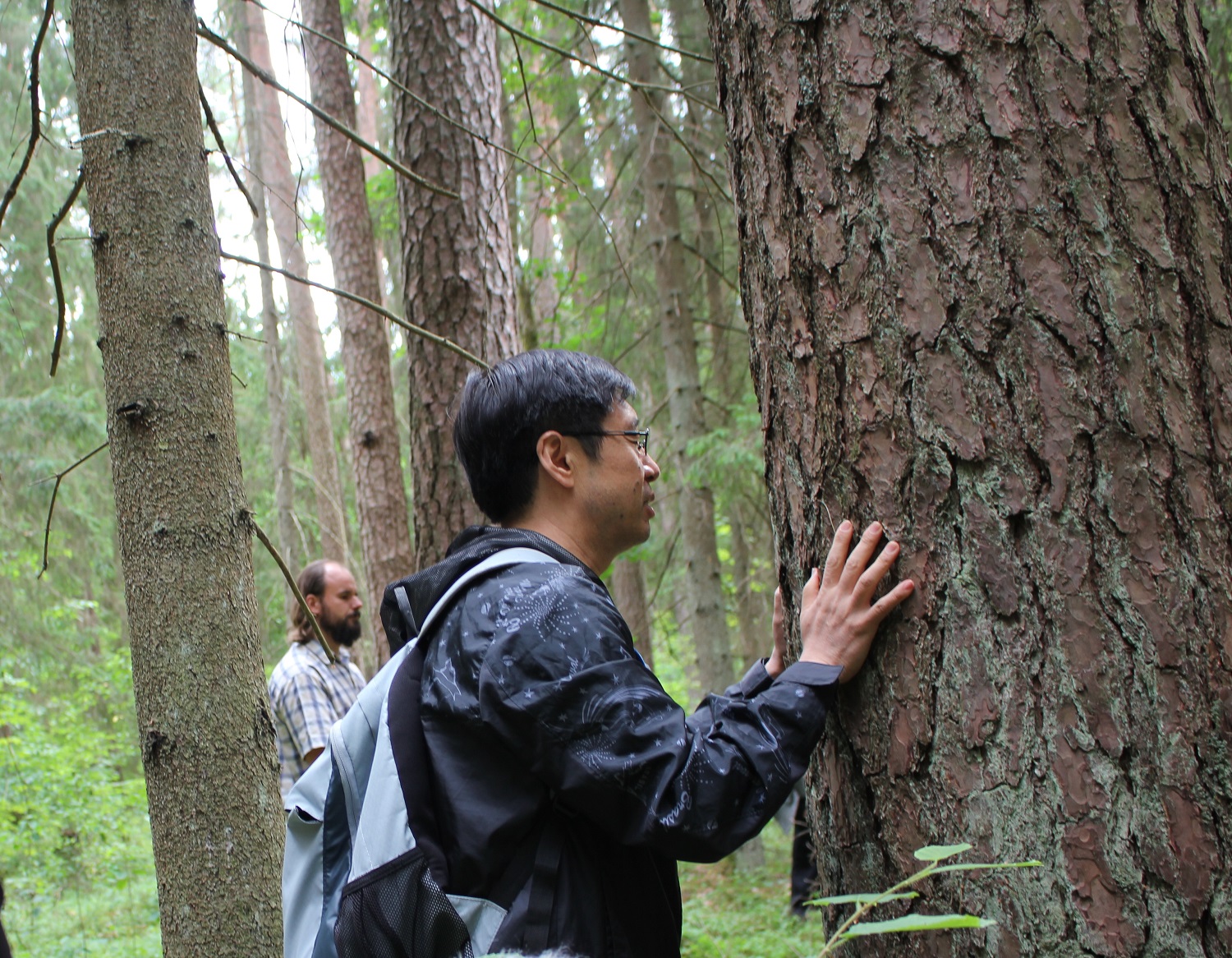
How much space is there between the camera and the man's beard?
5.51 m

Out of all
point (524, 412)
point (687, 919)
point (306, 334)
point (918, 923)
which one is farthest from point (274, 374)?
point (918, 923)

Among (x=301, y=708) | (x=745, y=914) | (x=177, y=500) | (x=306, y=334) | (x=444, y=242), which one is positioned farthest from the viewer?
(x=306, y=334)

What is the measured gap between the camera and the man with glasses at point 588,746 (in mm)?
1450

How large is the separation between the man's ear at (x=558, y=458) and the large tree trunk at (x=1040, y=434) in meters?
0.54

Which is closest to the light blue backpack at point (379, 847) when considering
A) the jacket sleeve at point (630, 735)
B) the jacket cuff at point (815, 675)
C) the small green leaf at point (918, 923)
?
the jacket sleeve at point (630, 735)

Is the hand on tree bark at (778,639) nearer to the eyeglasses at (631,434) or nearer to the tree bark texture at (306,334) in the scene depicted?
the eyeglasses at (631,434)

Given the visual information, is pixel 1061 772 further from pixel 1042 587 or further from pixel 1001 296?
pixel 1001 296

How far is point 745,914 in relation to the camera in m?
7.85

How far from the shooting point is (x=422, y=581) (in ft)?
5.83

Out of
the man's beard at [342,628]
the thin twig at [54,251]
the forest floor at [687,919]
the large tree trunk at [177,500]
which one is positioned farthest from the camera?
the forest floor at [687,919]

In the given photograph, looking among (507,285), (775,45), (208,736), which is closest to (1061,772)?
(775,45)

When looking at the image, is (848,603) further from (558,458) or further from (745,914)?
(745,914)

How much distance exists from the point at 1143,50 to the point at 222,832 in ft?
7.77

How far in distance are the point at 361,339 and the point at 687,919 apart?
517cm
